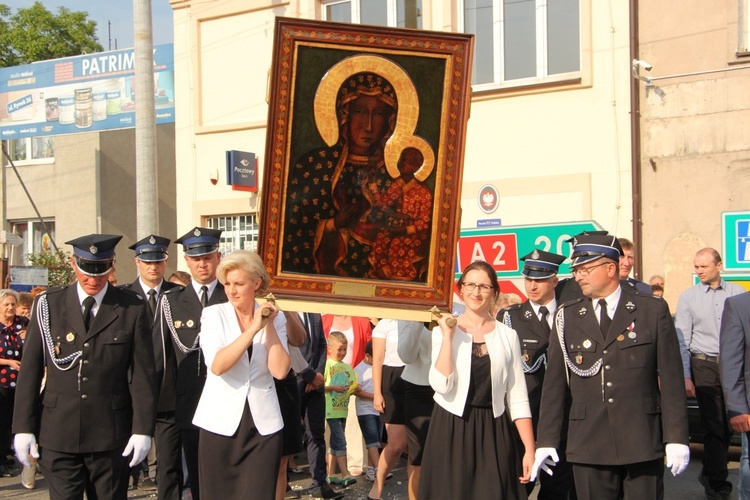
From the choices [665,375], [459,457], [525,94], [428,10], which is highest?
[428,10]

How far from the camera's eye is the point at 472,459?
6004 millimetres

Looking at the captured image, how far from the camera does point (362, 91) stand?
6379mm

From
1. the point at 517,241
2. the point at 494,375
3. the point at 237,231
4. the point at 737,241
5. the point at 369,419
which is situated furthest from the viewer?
the point at 237,231

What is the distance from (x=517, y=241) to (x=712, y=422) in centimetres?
377

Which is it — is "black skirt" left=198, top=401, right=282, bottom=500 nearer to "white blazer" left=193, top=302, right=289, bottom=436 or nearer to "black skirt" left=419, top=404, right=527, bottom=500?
"white blazer" left=193, top=302, right=289, bottom=436

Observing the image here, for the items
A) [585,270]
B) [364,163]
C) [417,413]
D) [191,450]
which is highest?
[364,163]

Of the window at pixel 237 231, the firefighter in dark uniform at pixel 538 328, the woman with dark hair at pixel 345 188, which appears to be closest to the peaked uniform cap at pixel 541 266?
the firefighter in dark uniform at pixel 538 328

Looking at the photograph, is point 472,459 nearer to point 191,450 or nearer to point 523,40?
point 191,450

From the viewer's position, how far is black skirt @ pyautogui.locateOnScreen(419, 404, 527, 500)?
598cm

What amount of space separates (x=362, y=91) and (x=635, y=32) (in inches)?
405

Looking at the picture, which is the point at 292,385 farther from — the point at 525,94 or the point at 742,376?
the point at 525,94

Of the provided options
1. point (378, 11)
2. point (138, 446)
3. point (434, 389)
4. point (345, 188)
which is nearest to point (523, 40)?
point (378, 11)

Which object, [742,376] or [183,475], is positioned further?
[183,475]

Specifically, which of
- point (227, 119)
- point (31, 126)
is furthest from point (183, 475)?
point (31, 126)
